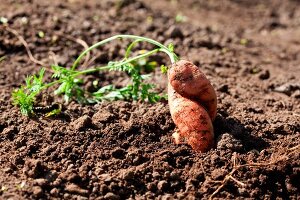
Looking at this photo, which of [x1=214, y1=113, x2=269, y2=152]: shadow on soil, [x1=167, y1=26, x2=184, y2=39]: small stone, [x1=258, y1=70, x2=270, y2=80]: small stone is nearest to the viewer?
[x1=214, y1=113, x2=269, y2=152]: shadow on soil

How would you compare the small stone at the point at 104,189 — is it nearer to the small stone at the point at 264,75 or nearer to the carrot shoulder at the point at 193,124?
the carrot shoulder at the point at 193,124

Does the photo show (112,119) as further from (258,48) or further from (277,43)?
(277,43)

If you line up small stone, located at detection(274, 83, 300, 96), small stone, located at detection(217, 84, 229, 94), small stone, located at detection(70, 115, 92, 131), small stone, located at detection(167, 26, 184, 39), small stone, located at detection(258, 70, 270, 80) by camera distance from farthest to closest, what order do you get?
small stone, located at detection(167, 26, 184, 39), small stone, located at detection(258, 70, 270, 80), small stone, located at detection(274, 83, 300, 96), small stone, located at detection(217, 84, 229, 94), small stone, located at detection(70, 115, 92, 131)

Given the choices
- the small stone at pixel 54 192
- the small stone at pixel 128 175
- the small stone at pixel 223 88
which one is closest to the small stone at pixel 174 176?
the small stone at pixel 128 175

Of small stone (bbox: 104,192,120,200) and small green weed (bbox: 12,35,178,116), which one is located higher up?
small green weed (bbox: 12,35,178,116)

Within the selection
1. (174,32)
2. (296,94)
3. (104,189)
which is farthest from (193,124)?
(174,32)

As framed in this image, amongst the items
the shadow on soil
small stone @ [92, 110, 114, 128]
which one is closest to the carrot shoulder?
the shadow on soil

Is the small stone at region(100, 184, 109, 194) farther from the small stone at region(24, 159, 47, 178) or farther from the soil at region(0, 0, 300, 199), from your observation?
the small stone at region(24, 159, 47, 178)
